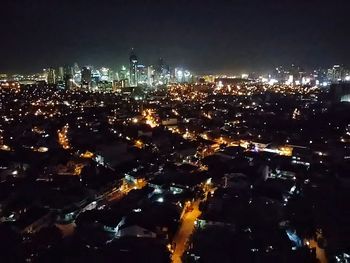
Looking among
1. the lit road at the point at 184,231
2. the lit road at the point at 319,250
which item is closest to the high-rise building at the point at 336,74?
the lit road at the point at 184,231

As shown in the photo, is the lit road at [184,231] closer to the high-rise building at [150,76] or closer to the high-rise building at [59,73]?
the high-rise building at [150,76]

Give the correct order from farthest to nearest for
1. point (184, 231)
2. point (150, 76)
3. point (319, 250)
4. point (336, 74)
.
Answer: point (336, 74), point (150, 76), point (184, 231), point (319, 250)

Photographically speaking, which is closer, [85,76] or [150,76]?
[85,76]

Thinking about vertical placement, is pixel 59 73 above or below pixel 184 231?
above

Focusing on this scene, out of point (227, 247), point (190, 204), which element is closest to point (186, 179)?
point (190, 204)

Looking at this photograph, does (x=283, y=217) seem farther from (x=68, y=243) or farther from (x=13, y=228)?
(x=13, y=228)

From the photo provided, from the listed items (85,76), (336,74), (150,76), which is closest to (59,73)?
(85,76)

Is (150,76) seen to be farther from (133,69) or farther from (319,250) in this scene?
(319,250)

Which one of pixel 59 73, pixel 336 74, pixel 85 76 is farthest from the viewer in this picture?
pixel 336 74

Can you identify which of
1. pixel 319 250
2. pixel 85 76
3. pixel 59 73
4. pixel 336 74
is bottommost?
pixel 319 250
